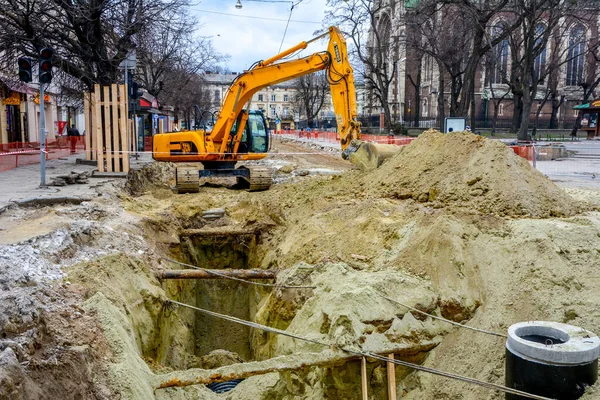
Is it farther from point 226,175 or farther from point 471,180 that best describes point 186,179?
point 471,180

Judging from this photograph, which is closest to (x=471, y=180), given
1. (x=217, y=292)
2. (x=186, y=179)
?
(x=217, y=292)

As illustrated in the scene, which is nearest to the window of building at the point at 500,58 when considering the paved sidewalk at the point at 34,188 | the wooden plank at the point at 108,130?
the wooden plank at the point at 108,130

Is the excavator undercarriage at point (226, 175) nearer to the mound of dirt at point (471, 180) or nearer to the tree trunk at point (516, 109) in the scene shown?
the mound of dirt at point (471, 180)

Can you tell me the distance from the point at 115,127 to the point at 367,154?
7.44 metres

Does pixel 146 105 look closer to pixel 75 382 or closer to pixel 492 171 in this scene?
pixel 492 171

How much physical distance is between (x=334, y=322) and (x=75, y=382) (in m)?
2.58

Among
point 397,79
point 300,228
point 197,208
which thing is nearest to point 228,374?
point 300,228

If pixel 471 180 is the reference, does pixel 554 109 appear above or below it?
above

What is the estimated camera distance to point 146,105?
1009 inches

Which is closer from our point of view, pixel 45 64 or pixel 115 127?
pixel 45 64

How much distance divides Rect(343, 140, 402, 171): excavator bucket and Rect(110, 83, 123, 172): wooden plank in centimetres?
660

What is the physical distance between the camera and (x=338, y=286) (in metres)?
5.89

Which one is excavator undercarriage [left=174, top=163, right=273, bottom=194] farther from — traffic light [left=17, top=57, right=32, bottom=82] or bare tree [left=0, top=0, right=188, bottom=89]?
bare tree [left=0, top=0, right=188, bottom=89]

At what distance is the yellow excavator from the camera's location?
12.0 m
